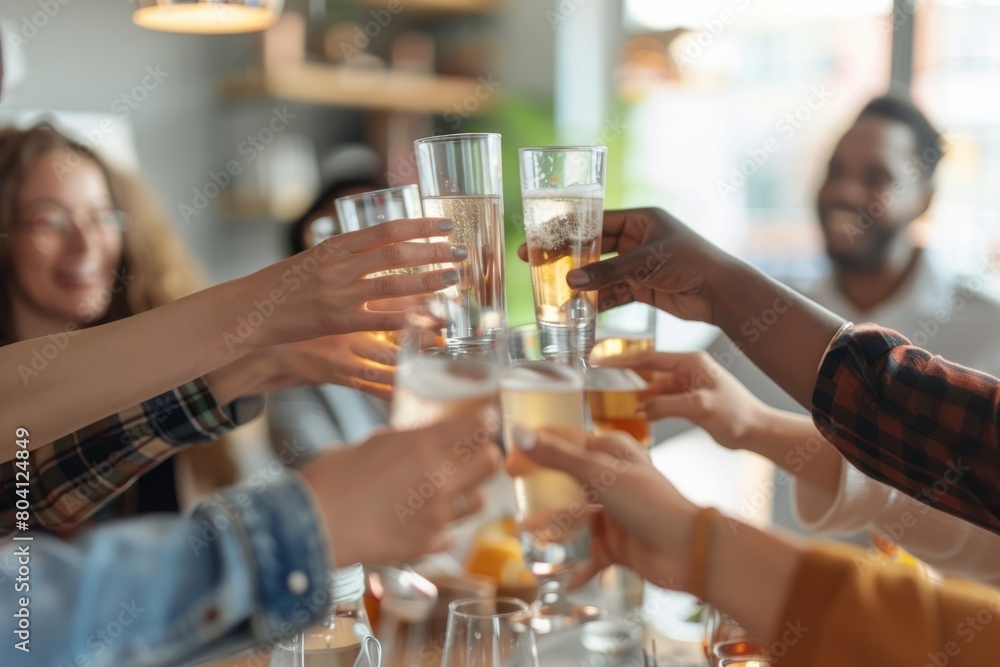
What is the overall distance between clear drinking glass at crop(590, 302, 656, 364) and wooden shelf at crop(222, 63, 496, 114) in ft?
7.70

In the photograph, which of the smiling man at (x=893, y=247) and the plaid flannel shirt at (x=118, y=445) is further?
the smiling man at (x=893, y=247)

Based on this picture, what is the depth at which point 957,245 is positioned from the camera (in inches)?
138

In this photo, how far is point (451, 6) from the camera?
3672mm

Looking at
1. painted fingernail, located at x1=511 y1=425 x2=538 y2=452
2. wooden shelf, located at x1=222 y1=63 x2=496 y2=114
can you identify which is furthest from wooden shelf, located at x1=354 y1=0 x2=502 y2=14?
painted fingernail, located at x1=511 y1=425 x2=538 y2=452

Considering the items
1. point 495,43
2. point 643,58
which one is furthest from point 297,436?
point 643,58

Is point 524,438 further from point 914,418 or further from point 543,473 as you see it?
point 914,418

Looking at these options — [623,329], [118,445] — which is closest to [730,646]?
[623,329]

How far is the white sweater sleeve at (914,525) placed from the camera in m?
1.06

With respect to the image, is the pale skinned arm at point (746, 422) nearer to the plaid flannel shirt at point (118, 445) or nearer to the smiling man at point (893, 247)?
the plaid flannel shirt at point (118, 445)

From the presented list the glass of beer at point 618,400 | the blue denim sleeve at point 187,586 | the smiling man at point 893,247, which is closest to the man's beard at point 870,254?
the smiling man at point 893,247

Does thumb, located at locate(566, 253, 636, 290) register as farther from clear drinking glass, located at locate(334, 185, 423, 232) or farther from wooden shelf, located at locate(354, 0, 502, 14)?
wooden shelf, located at locate(354, 0, 502, 14)

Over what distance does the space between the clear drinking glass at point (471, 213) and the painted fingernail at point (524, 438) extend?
0.29 ft

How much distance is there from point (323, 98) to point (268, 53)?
0.25 meters

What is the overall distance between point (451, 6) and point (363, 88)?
0.62 m
